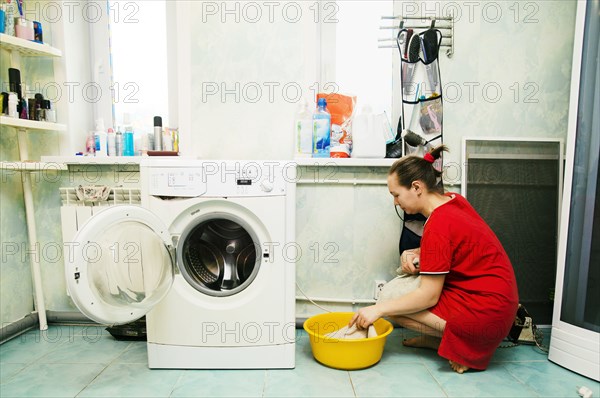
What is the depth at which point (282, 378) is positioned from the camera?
1.49 meters

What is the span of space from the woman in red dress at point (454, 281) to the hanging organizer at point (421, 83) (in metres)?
0.36

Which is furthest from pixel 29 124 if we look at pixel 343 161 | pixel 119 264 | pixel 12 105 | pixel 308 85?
pixel 343 161

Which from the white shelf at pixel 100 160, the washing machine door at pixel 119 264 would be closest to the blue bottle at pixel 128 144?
the white shelf at pixel 100 160

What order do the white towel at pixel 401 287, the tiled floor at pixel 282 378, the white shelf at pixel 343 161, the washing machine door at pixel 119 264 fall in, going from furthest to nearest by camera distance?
the white shelf at pixel 343 161, the white towel at pixel 401 287, the tiled floor at pixel 282 378, the washing machine door at pixel 119 264

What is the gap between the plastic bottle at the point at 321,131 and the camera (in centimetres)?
190

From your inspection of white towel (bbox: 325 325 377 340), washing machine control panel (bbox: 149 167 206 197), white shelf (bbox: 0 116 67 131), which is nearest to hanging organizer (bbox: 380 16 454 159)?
white towel (bbox: 325 325 377 340)

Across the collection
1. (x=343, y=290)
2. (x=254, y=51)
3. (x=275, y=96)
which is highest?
(x=254, y=51)

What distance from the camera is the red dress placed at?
146 cm

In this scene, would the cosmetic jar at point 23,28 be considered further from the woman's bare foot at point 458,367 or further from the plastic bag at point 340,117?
the woman's bare foot at point 458,367

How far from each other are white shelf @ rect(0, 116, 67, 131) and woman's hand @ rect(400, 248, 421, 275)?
1859 millimetres

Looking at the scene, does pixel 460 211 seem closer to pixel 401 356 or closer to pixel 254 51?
pixel 401 356

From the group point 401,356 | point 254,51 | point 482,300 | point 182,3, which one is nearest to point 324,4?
point 254,51

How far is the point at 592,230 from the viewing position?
61.8 inches

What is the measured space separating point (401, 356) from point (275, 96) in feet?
4.66
